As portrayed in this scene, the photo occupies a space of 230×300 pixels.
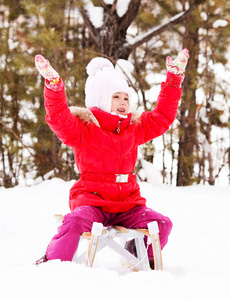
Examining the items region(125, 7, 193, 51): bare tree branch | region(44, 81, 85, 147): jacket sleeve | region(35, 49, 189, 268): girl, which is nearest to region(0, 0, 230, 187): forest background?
region(125, 7, 193, 51): bare tree branch

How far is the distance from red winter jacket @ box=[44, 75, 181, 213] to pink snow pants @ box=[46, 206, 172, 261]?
4cm

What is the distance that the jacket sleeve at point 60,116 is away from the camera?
183cm

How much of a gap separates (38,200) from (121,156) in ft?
6.04

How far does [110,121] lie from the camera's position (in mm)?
2027

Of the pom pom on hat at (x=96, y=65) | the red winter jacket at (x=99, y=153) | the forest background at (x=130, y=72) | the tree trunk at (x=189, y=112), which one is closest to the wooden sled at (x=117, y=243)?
the red winter jacket at (x=99, y=153)

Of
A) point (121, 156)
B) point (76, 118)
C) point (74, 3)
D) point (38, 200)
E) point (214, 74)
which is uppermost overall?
point (74, 3)

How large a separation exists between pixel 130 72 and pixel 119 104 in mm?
2218

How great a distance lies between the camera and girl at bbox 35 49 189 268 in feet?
5.92

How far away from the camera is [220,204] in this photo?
3.44 metres

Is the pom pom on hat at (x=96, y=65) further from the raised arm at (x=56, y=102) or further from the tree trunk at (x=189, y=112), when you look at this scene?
the tree trunk at (x=189, y=112)

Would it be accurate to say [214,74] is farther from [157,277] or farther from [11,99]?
[157,277]

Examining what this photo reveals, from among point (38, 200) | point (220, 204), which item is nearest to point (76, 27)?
point (38, 200)

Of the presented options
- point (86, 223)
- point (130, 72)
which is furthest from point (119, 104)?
point (130, 72)

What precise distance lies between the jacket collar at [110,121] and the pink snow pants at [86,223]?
16.2 inches
